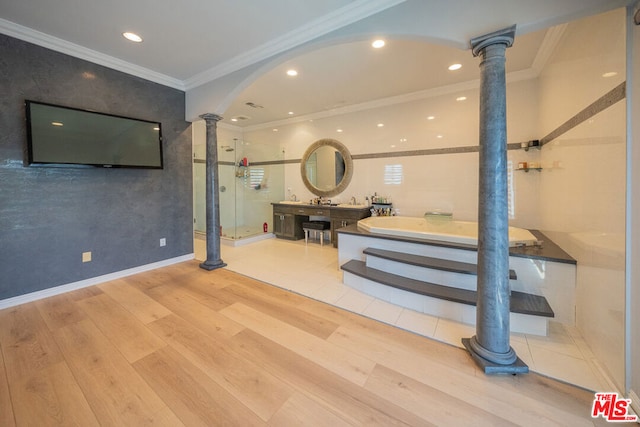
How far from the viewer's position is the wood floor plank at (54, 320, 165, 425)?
4.22ft

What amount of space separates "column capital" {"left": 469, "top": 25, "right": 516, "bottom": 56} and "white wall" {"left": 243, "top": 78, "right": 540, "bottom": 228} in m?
2.34

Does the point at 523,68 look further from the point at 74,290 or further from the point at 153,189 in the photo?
the point at 74,290

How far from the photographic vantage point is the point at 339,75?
11.1 ft

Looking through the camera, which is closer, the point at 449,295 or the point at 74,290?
the point at 449,295

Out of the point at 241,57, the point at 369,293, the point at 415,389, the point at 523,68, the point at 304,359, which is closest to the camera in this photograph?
the point at 415,389

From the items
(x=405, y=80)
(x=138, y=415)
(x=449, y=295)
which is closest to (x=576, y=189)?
(x=449, y=295)

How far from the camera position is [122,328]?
2055mm

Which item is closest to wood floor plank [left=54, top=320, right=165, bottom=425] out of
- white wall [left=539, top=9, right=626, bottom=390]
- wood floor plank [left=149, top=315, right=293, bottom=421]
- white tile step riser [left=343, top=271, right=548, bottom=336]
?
wood floor plank [left=149, top=315, right=293, bottom=421]

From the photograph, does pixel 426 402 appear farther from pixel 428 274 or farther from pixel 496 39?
pixel 496 39

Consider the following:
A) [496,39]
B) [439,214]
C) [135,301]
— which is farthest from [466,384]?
[135,301]

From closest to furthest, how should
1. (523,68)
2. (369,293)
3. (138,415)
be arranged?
(138,415), (369,293), (523,68)

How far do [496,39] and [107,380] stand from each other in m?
3.31

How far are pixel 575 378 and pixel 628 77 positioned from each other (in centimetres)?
181

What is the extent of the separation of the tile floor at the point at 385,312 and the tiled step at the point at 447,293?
0.68ft
